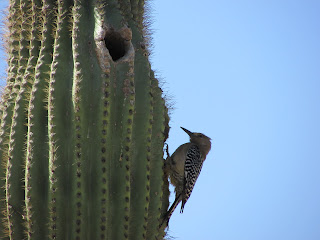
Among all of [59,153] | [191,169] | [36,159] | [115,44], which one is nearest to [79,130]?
[59,153]

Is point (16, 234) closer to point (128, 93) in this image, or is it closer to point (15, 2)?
point (128, 93)

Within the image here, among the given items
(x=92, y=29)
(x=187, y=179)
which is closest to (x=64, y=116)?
(x=92, y=29)

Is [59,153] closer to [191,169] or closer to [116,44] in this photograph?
[116,44]

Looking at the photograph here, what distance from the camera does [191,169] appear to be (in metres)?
6.20

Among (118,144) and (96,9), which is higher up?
(96,9)

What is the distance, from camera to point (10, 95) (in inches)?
168

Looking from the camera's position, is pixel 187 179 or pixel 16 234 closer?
pixel 16 234

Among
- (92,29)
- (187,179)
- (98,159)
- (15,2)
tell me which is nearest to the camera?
(98,159)

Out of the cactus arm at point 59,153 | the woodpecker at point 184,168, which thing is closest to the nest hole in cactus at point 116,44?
the cactus arm at point 59,153

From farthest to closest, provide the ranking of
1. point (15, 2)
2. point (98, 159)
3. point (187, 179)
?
point (187, 179), point (15, 2), point (98, 159)

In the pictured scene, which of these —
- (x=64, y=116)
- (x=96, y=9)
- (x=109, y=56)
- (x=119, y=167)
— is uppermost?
(x=96, y=9)

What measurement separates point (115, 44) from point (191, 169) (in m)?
2.31

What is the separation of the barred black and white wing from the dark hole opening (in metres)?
2.05

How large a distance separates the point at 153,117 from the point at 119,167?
57cm
